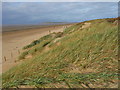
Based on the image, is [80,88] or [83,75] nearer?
[80,88]

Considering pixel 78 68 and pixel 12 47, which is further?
pixel 12 47

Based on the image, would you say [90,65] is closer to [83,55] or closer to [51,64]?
[83,55]

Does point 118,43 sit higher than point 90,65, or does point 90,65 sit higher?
point 118,43

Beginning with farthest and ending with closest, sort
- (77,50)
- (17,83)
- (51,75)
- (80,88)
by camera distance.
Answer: (77,50) → (51,75) → (17,83) → (80,88)

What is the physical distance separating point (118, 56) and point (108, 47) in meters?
0.64

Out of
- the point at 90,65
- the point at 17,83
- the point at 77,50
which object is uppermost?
the point at 77,50

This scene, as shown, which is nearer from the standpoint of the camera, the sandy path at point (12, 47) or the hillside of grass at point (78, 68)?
the hillside of grass at point (78, 68)

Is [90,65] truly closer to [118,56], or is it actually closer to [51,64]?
[118,56]

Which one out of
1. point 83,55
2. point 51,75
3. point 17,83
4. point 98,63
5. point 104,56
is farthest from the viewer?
point 83,55

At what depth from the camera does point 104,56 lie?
15.1 feet

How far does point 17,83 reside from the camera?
3648 millimetres

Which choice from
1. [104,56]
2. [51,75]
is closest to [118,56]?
[104,56]

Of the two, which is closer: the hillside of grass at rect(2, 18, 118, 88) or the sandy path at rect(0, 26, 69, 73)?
the hillside of grass at rect(2, 18, 118, 88)

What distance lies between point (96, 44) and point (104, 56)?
0.90 m
